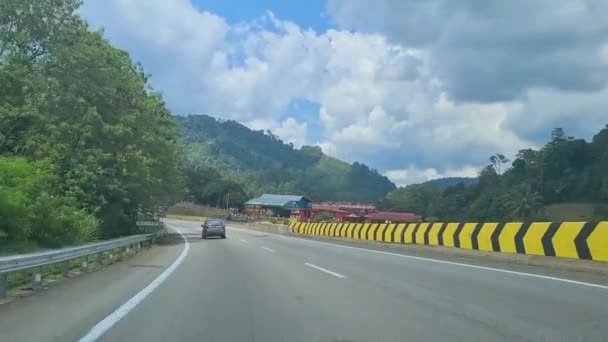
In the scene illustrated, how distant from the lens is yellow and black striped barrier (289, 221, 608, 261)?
1611cm

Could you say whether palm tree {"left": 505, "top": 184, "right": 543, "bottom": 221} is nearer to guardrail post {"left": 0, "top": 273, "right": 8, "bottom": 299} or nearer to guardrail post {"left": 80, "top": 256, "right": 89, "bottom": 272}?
guardrail post {"left": 80, "top": 256, "right": 89, "bottom": 272}

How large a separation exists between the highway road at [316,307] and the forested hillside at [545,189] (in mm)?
79117

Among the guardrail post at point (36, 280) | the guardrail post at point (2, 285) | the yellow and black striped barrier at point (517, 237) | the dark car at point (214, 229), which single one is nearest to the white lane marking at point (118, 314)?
the guardrail post at point (36, 280)

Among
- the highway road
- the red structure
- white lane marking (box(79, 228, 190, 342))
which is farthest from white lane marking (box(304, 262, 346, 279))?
the red structure

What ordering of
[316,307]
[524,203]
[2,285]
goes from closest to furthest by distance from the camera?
1. [316,307]
2. [2,285]
3. [524,203]

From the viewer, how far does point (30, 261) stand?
1295 cm

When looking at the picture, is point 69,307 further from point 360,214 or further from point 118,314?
point 360,214

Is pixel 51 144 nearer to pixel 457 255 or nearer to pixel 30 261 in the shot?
pixel 30 261

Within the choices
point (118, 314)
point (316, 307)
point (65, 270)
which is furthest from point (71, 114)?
point (316, 307)

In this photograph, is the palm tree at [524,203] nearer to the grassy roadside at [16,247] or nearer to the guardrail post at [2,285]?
the grassy roadside at [16,247]

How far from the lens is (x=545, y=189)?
106188 mm

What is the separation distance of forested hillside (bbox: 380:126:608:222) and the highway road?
7912 cm

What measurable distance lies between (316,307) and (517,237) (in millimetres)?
11580

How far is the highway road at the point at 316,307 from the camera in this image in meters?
8.01
